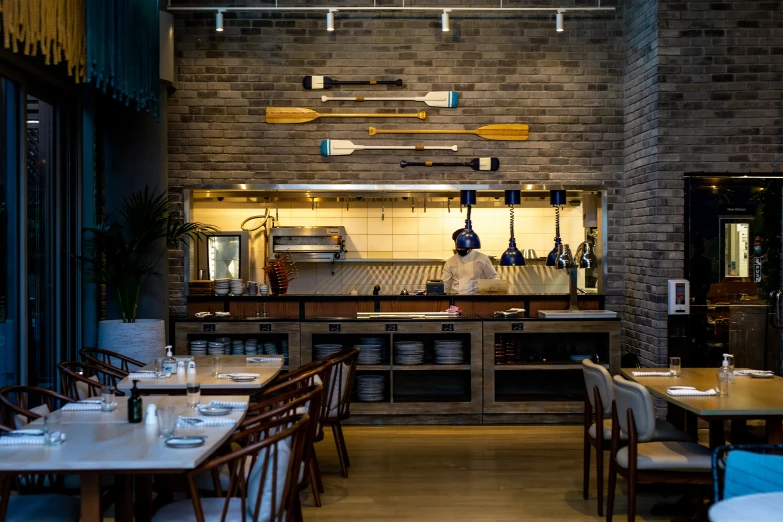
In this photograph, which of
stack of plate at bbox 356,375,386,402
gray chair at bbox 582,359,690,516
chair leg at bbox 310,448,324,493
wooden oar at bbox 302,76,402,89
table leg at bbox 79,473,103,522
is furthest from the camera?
wooden oar at bbox 302,76,402,89

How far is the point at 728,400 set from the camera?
4793mm

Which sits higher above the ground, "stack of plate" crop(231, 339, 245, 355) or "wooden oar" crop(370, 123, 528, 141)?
"wooden oar" crop(370, 123, 528, 141)

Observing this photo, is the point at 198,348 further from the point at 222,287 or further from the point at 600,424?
the point at 600,424

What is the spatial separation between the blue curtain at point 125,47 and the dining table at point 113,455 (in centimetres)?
288

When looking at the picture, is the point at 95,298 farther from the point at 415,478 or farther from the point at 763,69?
the point at 763,69

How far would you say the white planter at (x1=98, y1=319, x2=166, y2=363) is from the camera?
7.19 m

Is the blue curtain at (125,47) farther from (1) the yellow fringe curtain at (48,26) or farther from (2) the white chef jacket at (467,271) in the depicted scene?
(2) the white chef jacket at (467,271)

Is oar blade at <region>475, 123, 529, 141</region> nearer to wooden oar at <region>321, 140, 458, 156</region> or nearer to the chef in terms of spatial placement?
wooden oar at <region>321, 140, 458, 156</region>

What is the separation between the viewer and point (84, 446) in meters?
3.45

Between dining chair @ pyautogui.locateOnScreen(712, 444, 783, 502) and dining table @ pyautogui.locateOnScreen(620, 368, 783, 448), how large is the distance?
3.20 feet

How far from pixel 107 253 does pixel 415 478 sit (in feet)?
11.3

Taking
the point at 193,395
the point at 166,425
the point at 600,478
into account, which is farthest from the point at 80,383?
the point at 600,478

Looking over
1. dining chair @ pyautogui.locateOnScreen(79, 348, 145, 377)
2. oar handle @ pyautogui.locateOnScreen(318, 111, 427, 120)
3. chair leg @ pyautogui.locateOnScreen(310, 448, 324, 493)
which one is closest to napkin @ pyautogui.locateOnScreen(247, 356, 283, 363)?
dining chair @ pyautogui.locateOnScreen(79, 348, 145, 377)

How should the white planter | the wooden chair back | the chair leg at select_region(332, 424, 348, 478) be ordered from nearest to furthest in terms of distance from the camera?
1. the wooden chair back
2. the chair leg at select_region(332, 424, 348, 478)
3. the white planter
